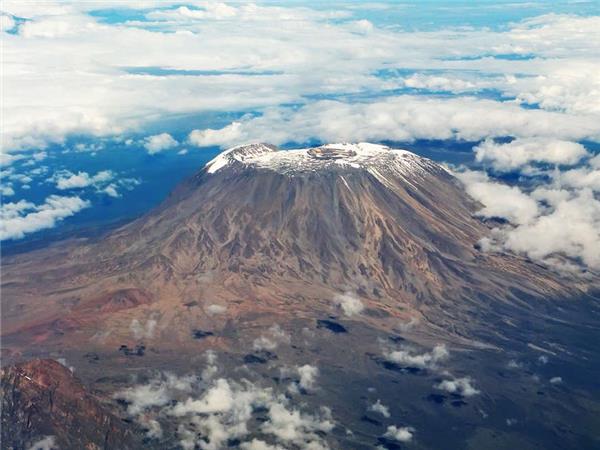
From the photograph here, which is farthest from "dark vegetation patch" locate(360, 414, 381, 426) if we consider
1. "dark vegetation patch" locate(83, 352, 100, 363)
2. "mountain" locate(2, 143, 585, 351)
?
→ "dark vegetation patch" locate(83, 352, 100, 363)

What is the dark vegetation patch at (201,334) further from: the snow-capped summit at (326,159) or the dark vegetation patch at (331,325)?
the snow-capped summit at (326,159)

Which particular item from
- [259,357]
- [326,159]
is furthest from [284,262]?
[259,357]

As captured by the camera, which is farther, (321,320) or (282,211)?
(282,211)

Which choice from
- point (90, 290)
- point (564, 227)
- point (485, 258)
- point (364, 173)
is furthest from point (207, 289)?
point (564, 227)

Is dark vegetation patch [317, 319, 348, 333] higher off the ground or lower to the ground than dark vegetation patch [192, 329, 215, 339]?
higher

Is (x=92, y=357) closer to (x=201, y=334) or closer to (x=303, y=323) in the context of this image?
(x=201, y=334)

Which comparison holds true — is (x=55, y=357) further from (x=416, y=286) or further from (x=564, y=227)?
(x=564, y=227)

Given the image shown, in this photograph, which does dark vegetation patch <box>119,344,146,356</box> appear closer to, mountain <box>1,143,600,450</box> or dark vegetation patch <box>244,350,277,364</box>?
mountain <box>1,143,600,450</box>
